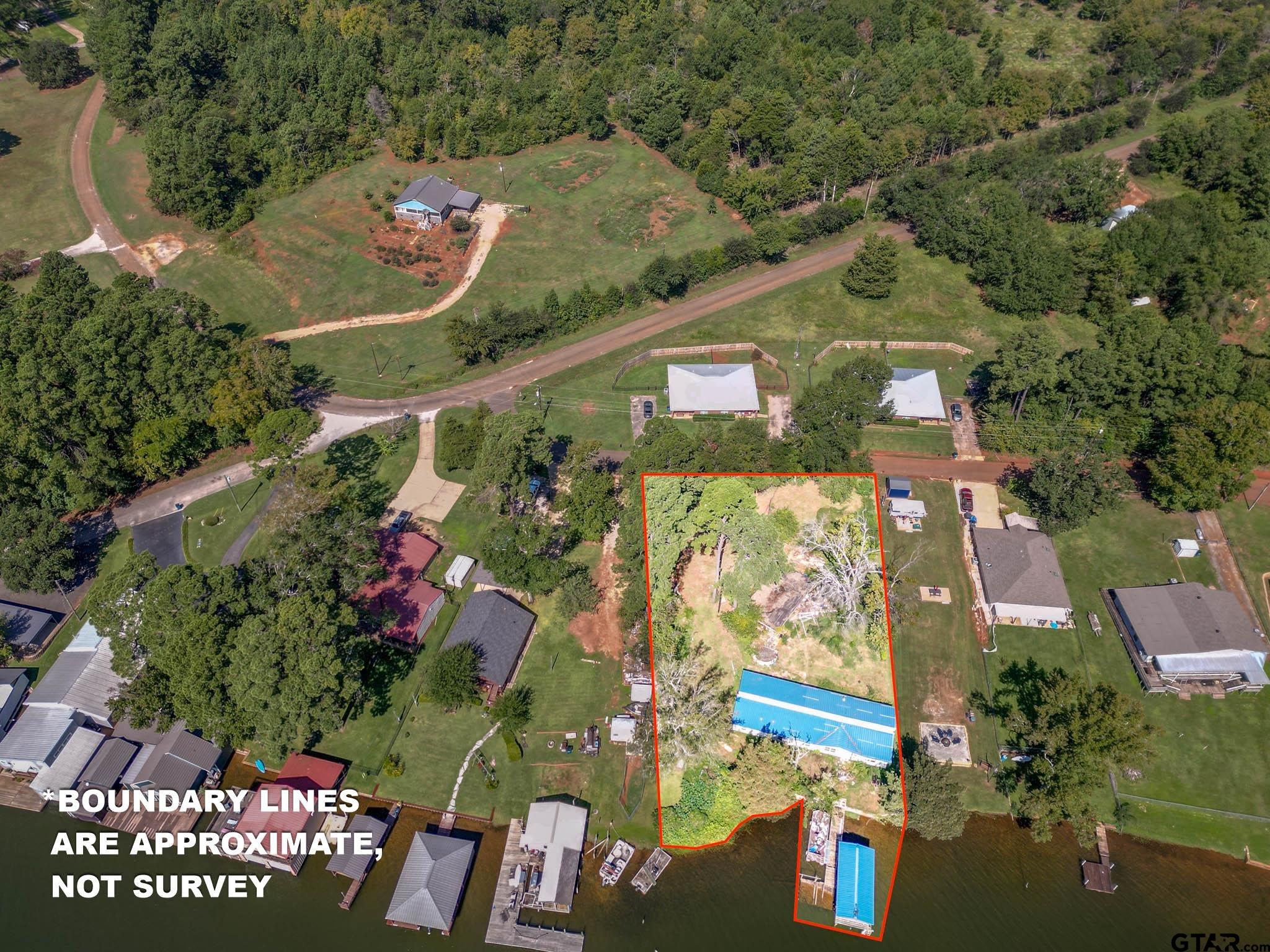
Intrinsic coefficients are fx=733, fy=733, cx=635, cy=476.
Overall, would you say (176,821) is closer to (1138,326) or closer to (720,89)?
(1138,326)

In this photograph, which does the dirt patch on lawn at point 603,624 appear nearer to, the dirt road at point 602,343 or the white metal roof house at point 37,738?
the dirt road at point 602,343

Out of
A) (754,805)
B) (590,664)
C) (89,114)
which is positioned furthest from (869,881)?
(89,114)

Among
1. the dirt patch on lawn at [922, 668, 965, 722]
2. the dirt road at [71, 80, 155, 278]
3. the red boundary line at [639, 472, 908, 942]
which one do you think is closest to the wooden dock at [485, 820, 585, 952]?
the red boundary line at [639, 472, 908, 942]

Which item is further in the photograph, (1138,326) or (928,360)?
(928,360)

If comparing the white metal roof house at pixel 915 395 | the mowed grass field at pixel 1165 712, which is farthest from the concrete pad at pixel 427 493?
the mowed grass field at pixel 1165 712

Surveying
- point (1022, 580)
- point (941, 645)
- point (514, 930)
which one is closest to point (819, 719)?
point (941, 645)

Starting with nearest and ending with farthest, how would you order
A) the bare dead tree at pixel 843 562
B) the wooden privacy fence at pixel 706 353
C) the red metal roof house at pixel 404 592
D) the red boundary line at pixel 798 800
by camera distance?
the red boundary line at pixel 798 800 < the bare dead tree at pixel 843 562 < the red metal roof house at pixel 404 592 < the wooden privacy fence at pixel 706 353
